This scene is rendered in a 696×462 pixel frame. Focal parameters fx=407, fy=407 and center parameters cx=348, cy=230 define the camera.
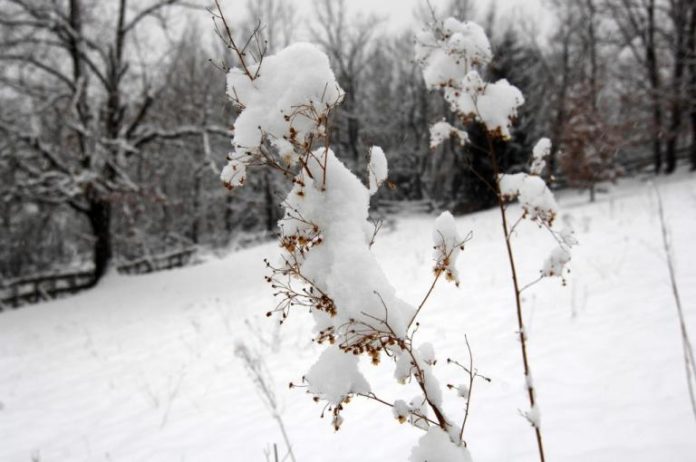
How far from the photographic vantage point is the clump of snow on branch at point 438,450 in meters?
1.02

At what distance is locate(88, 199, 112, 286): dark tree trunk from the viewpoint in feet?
38.8

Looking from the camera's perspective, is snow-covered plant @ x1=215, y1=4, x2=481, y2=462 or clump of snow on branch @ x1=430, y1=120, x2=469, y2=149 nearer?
snow-covered plant @ x1=215, y1=4, x2=481, y2=462

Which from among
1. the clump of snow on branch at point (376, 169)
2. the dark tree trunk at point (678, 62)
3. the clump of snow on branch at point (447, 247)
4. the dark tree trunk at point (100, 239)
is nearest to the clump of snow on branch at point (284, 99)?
the clump of snow on branch at point (376, 169)

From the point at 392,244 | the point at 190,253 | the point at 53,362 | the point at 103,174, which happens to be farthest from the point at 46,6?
the point at 392,244

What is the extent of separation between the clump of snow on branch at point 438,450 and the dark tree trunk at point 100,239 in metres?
12.9

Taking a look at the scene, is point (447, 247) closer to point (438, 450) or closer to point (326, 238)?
point (326, 238)

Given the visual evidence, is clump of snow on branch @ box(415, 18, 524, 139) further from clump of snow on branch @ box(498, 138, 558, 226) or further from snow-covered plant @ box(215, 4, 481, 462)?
snow-covered plant @ box(215, 4, 481, 462)

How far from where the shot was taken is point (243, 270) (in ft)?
36.2

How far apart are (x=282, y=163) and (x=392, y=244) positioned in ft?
34.6

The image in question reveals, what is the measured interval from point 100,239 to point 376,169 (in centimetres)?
1288

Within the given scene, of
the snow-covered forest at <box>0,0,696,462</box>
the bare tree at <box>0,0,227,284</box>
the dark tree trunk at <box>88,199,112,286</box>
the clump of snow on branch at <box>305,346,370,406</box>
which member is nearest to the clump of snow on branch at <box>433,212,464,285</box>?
the snow-covered forest at <box>0,0,696,462</box>

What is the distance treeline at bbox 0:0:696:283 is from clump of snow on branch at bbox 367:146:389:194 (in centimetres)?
3

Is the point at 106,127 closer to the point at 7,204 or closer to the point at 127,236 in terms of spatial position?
the point at 7,204

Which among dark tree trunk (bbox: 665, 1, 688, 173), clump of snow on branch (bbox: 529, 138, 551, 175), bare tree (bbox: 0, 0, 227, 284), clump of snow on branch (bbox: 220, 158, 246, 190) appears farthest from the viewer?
dark tree trunk (bbox: 665, 1, 688, 173)
